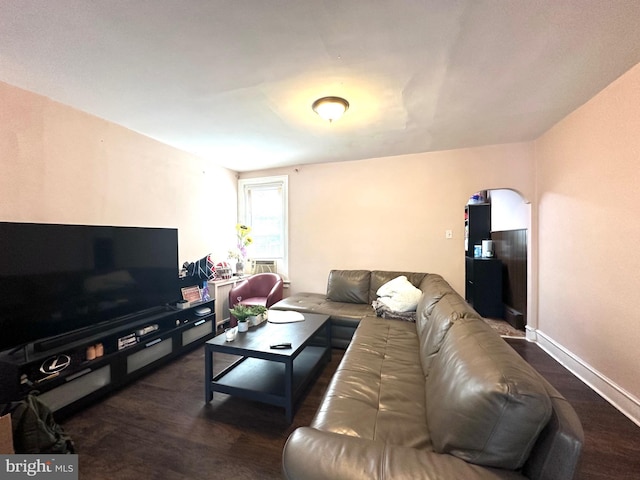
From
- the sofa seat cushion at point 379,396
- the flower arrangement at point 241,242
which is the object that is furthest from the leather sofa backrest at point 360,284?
the flower arrangement at point 241,242

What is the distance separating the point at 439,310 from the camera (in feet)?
6.04

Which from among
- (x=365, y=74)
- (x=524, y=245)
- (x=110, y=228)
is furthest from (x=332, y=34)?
(x=524, y=245)

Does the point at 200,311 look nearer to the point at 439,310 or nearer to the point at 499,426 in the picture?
the point at 439,310

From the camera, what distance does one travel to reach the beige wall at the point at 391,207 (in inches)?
136

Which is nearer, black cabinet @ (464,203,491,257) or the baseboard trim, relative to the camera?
the baseboard trim

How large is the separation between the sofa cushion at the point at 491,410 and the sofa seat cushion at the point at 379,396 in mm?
185

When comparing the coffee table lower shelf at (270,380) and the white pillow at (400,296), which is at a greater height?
the white pillow at (400,296)

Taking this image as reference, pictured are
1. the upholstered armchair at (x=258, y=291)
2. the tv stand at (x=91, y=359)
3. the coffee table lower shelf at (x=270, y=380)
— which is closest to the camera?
the tv stand at (x=91, y=359)

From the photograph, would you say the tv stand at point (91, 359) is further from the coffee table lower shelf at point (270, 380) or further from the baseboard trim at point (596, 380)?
the baseboard trim at point (596, 380)

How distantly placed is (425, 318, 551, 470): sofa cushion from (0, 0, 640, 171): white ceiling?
5.71 ft

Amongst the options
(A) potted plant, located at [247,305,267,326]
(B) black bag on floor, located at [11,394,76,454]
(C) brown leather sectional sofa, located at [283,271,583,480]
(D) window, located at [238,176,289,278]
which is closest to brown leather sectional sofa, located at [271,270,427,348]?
(A) potted plant, located at [247,305,267,326]

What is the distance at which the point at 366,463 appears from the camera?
84 cm

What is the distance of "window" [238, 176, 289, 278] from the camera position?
4.38 m

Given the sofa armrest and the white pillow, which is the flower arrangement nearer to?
the white pillow
